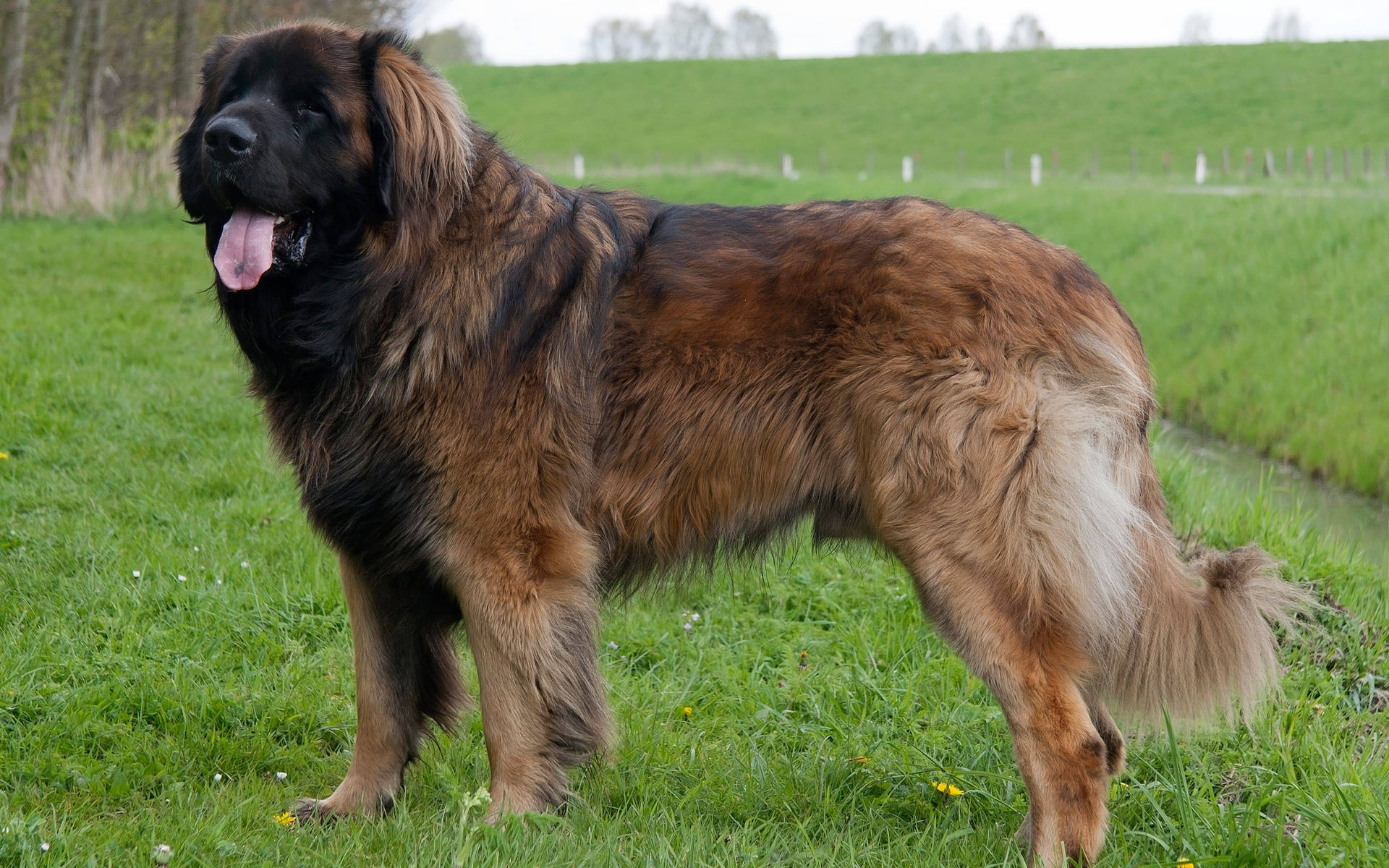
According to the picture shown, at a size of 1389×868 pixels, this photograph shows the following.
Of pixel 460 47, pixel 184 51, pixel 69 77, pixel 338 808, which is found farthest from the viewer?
pixel 460 47

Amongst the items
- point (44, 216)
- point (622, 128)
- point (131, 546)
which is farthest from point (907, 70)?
point (131, 546)

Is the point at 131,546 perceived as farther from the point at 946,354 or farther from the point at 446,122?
the point at 946,354

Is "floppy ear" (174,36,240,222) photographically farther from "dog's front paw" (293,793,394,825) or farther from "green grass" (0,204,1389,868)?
"dog's front paw" (293,793,394,825)

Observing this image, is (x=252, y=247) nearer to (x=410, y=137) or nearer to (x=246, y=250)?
(x=246, y=250)

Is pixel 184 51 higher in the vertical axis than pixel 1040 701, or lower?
higher

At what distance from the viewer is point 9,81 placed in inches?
541

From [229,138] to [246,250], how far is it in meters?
0.27

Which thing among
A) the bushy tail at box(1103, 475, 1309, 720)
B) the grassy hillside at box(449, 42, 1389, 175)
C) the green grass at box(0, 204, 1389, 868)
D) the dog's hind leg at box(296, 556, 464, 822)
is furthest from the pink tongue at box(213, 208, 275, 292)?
the grassy hillside at box(449, 42, 1389, 175)

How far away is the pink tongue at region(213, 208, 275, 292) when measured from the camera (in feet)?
9.73

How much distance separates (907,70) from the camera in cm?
5162

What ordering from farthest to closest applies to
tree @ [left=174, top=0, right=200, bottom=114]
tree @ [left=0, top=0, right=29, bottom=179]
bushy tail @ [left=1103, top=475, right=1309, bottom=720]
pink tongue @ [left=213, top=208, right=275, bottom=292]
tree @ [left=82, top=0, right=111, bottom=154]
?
1. tree @ [left=174, top=0, right=200, bottom=114]
2. tree @ [left=82, top=0, right=111, bottom=154]
3. tree @ [left=0, top=0, right=29, bottom=179]
4. bushy tail @ [left=1103, top=475, right=1309, bottom=720]
5. pink tongue @ [left=213, top=208, right=275, bottom=292]

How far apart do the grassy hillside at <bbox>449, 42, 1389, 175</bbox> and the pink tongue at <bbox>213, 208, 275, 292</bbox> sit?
31.0 m

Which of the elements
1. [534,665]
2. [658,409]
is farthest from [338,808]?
[658,409]

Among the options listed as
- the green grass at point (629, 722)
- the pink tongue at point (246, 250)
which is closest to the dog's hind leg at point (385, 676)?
the green grass at point (629, 722)
